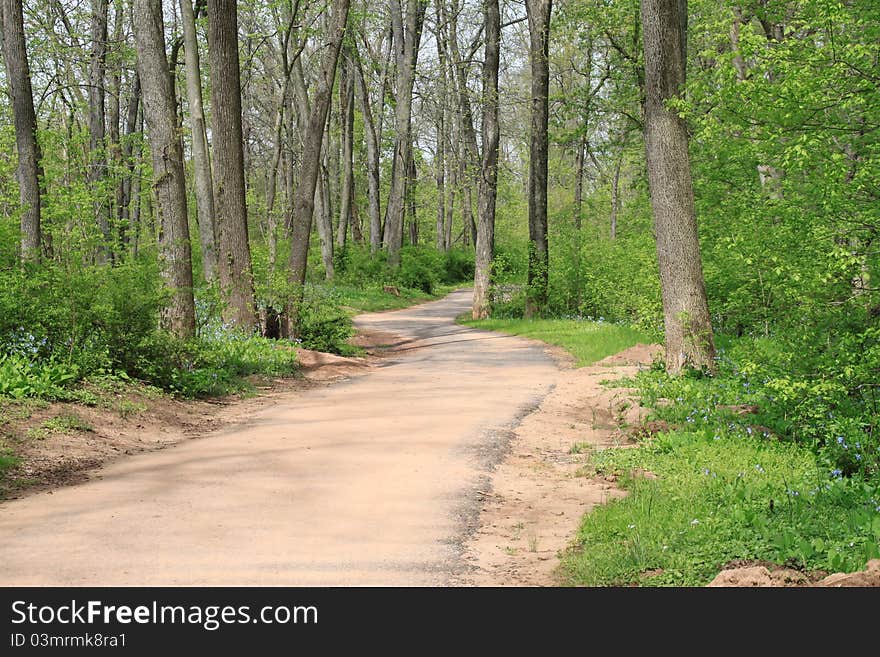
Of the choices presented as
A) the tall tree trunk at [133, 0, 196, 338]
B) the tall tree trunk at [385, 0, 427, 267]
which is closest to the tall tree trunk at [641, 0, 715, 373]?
the tall tree trunk at [133, 0, 196, 338]

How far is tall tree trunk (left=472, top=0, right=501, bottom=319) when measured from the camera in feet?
86.5

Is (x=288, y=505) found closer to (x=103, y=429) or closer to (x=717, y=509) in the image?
(x=717, y=509)

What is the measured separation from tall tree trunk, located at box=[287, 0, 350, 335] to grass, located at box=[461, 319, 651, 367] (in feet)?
19.3

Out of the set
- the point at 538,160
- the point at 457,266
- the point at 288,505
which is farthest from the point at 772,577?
the point at 457,266

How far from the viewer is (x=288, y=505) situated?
20.7 feet

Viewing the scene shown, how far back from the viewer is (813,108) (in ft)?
30.0

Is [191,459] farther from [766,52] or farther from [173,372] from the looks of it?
[766,52]

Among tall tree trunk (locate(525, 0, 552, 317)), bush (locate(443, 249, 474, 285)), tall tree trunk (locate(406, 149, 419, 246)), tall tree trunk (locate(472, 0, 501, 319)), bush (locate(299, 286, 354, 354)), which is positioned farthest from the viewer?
bush (locate(443, 249, 474, 285))

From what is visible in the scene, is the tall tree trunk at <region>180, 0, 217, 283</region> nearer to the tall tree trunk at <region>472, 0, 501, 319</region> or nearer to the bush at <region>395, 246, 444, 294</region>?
the tall tree trunk at <region>472, 0, 501, 319</region>

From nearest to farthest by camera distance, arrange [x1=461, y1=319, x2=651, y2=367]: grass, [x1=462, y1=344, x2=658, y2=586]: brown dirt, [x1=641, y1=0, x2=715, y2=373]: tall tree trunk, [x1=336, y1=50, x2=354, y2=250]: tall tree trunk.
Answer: [x1=462, y1=344, x2=658, y2=586]: brown dirt → [x1=641, y1=0, x2=715, y2=373]: tall tree trunk → [x1=461, y1=319, x2=651, y2=367]: grass → [x1=336, y1=50, x2=354, y2=250]: tall tree trunk

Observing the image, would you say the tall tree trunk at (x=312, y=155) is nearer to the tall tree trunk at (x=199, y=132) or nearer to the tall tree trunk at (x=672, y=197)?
the tall tree trunk at (x=199, y=132)

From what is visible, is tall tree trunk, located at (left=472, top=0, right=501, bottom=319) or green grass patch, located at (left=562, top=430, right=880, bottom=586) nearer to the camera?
green grass patch, located at (left=562, top=430, right=880, bottom=586)

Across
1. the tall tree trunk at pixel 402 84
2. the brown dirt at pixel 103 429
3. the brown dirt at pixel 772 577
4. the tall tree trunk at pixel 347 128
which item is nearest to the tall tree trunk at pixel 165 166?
the brown dirt at pixel 103 429
